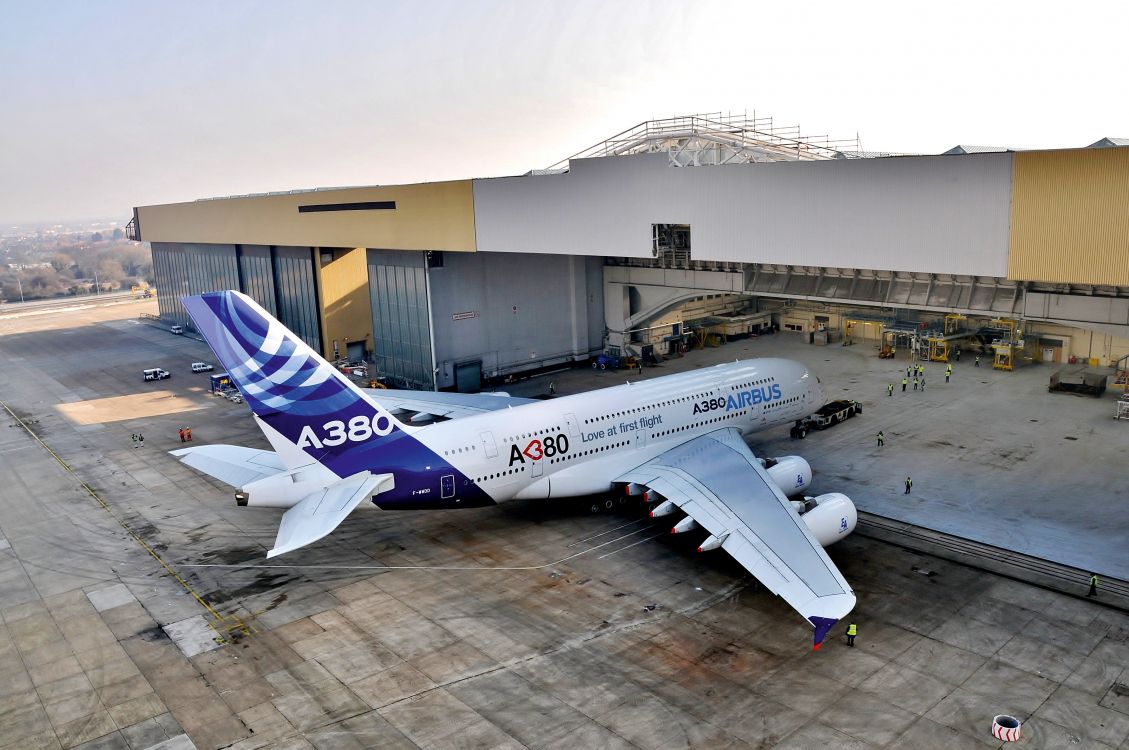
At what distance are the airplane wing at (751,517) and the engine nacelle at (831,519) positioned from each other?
178 centimetres

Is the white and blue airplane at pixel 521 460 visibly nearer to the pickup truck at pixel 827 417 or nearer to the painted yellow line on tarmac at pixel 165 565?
the painted yellow line on tarmac at pixel 165 565

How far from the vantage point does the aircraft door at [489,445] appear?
32.6 m

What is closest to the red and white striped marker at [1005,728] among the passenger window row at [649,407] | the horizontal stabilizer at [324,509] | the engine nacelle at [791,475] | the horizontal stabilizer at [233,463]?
the engine nacelle at [791,475]

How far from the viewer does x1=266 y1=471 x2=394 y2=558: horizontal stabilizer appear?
84.4ft

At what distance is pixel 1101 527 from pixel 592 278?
42.1 metres

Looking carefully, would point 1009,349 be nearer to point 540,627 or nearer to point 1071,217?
point 1071,217

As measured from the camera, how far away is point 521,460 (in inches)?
1320

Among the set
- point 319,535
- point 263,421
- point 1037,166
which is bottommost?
point 319,535

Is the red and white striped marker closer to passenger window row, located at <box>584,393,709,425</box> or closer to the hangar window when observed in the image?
passenger window row, located at <box>584,393,709,425</box>

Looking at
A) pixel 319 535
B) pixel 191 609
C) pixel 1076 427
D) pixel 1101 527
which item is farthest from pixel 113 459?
pixel 1076 427

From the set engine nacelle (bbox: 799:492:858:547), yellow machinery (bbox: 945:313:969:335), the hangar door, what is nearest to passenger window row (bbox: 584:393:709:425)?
engine nacelle (bbox: 799:492:858:547)

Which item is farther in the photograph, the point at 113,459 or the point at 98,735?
the point at 113,459

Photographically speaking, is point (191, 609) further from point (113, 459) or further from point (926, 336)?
point (926, 336)

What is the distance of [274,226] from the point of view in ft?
241
